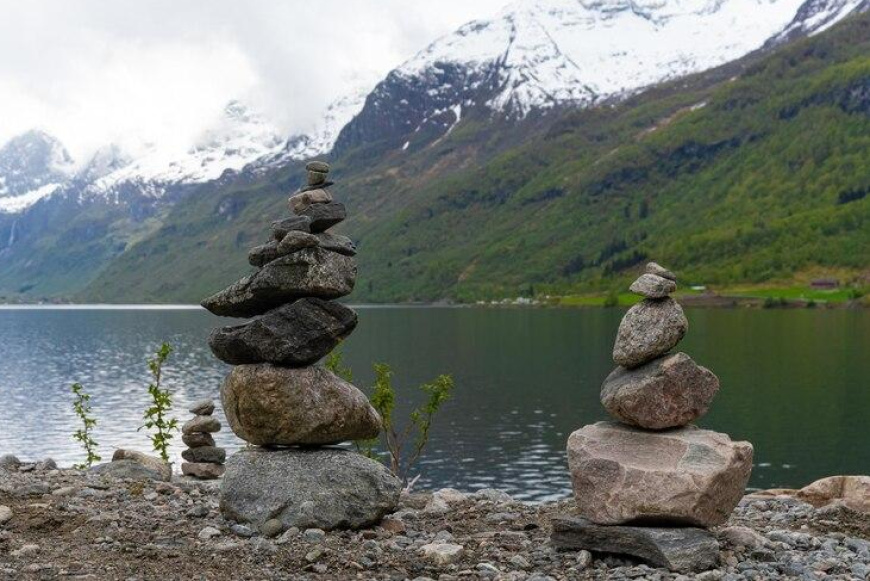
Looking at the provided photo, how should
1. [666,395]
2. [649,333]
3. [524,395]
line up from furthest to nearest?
[524,395], [649,333], [666,395]

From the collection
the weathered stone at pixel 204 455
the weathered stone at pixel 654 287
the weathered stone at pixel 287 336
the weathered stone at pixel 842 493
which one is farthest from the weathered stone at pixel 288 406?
the weathered stone at pixel 204 455

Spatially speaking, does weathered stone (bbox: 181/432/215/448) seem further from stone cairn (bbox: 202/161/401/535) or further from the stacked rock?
stone cairn (bbox: 202/161/401/535)

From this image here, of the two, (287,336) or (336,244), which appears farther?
(336,244)

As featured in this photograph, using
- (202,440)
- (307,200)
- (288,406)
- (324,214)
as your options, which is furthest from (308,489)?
(202,440)

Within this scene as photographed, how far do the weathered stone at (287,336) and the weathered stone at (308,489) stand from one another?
245 centimetres

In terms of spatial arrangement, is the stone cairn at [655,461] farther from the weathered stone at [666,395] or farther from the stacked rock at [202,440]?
the stacked rock at [202,440]

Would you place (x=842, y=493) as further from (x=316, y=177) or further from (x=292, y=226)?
(x=292, y=226)

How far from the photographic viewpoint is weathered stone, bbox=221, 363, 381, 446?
78.7 ft

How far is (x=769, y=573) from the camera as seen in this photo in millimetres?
19641

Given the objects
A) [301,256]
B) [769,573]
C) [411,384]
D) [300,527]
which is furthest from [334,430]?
[411,384]

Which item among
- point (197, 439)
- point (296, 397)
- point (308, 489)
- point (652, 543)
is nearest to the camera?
point (652, 543)

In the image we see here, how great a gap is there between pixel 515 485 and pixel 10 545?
44.3 metres

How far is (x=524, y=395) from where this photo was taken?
10625 cm

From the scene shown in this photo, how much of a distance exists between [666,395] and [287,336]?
9545 millimetres
